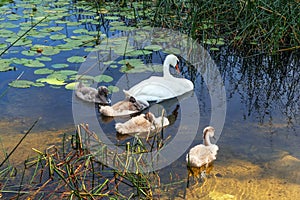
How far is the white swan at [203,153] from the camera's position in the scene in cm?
333

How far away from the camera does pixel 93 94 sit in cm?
433

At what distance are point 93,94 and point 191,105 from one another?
3.11ft

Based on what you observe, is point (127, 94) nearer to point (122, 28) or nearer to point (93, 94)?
point (93, 94)

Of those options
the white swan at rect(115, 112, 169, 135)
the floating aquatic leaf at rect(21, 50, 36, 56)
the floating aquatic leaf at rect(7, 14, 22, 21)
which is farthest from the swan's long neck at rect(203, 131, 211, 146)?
the floating aquatic leaf at rect(7, 14, 22, 21)

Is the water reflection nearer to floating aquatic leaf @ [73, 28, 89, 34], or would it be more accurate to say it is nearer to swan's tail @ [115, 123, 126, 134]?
swan's tail @ [115, 123, 126, 134]

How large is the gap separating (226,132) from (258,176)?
2.11ft

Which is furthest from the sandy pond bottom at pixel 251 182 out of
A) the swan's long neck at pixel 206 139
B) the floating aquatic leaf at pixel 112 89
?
the floating aquatic leaf at pixel 112 89

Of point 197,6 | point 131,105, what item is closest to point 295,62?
point 197,6

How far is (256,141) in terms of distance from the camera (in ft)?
12.2

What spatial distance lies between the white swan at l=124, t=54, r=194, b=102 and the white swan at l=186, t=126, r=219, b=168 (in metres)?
1.01

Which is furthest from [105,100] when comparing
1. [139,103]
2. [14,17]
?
[14,17]

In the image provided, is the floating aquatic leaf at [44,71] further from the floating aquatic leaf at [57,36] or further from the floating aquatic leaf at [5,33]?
the floating aquatic leaf at [5,33]

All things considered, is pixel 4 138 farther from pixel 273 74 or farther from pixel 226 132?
pixel 273 74

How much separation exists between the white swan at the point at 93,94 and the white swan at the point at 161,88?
208 mm
